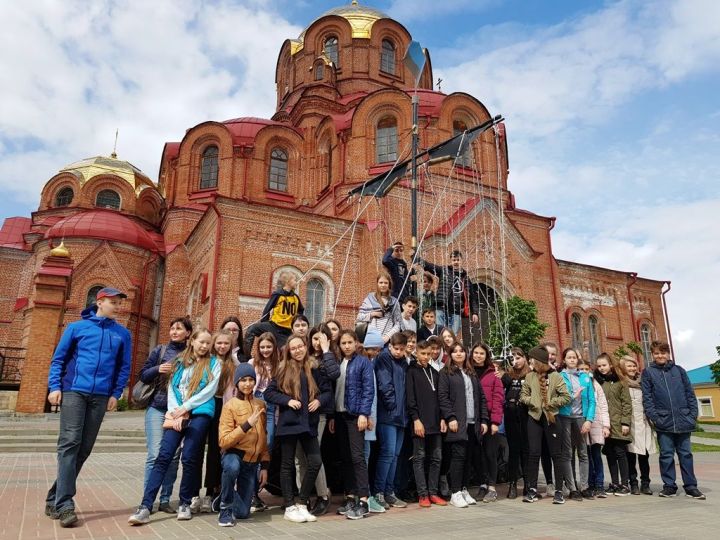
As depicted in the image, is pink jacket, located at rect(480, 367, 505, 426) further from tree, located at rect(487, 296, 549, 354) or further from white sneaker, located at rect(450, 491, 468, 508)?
tree, located at rect(487, 296, 549, 354)

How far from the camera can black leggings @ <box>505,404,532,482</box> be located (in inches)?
265

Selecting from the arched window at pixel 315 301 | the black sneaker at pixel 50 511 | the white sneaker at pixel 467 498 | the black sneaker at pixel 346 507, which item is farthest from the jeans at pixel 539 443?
the arched window at pixel 315 301

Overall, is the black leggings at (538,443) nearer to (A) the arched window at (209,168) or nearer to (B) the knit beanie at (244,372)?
(B) the knit beanie at (244,372)

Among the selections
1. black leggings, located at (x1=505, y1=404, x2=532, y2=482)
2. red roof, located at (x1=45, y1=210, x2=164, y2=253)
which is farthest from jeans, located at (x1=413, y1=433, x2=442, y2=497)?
red roof, located at (x1=45, y1=210, x2=164, y2=253)

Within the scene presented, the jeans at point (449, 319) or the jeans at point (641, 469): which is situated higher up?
the jeans at point (449, 319)

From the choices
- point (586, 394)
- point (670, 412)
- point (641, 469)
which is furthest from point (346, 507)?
point (670, 412)

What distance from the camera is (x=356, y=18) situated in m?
31.8

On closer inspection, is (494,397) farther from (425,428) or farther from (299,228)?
(299,228)

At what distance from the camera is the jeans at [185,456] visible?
4.83 meters

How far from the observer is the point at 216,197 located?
1825cm

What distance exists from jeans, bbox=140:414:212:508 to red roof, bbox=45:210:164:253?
20.2m

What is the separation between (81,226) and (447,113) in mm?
16905

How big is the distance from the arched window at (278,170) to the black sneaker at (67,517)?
2195cm

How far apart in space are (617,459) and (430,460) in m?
2.86
